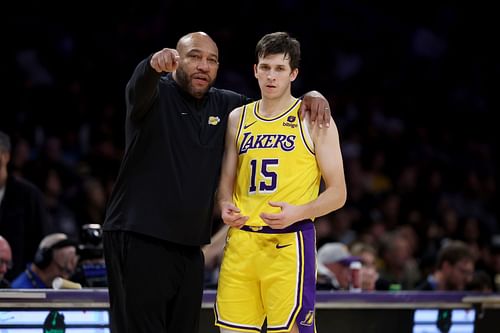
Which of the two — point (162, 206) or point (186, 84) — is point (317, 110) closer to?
point (186, 84)

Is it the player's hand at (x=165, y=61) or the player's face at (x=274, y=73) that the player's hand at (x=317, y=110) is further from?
the player's hand at (x=165, y=61)

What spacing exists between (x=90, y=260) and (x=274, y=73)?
7.61 feet

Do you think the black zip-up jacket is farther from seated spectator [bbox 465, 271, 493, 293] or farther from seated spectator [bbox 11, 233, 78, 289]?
seated spectator [bbox 465, 271, 493, 293]

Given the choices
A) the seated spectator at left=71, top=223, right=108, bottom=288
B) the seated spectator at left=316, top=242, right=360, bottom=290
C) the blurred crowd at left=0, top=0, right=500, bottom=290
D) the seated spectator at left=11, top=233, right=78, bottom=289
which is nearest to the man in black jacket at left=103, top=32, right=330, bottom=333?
the seated spectator at left=71, top=223, right=108, bottom=288

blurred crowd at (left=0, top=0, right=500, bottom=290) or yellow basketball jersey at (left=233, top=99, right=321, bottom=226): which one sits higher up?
blurred crowd at (left=0, top=0, right=500, bottom=290)

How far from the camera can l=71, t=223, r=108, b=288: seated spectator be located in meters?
6.35

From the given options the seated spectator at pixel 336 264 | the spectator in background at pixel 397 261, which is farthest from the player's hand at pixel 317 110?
the spectator in background at pixel 397 261

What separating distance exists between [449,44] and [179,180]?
1113cm

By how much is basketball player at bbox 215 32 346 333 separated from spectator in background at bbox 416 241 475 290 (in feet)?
11.6

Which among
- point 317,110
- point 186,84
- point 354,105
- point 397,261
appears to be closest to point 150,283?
point 186,84

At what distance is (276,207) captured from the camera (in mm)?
4820

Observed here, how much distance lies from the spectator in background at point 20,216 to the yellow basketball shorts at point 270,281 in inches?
114

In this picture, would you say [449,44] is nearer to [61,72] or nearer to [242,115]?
[61,72]

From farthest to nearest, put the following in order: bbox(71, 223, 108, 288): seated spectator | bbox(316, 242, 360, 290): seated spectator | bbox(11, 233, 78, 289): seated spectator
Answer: bbox(316, 242, 360, 290): seated spectator < bbox(11, 233, 78, 289): seated spectator < bbox(71, 223, 108, 288): seated spectator
